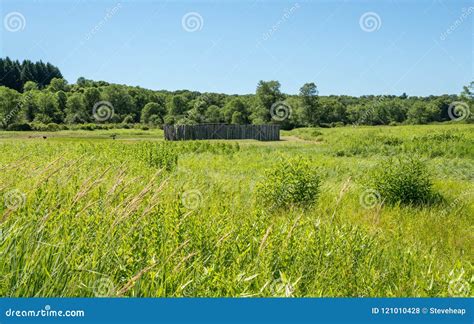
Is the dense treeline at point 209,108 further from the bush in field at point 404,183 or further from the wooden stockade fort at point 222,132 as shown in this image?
the bush in field at point 404,183

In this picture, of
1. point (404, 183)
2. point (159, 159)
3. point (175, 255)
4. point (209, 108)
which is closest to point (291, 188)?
point (404, 183)

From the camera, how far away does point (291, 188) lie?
9.97 metres

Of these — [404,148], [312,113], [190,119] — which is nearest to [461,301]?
[404,148]

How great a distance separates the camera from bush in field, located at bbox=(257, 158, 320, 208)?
997 cm

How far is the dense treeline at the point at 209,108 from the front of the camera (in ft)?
266

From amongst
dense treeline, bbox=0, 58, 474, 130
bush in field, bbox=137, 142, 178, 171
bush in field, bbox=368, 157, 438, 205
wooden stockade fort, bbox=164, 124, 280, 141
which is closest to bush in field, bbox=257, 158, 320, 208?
bush in field, bbox=368, 157, 438, 205

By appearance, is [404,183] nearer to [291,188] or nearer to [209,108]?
[291,188]

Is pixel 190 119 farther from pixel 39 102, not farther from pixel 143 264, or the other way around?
pixel 143 264

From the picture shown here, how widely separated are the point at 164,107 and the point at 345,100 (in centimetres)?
4436

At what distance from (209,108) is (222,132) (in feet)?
163

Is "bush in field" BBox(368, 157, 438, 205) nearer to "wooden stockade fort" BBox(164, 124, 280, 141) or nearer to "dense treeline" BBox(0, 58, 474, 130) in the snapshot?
"wooden stockade fort" BBox(164, 124, 280, 141)

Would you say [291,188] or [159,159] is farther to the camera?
[159,159]

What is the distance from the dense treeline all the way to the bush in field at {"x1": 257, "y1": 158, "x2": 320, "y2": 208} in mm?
62474

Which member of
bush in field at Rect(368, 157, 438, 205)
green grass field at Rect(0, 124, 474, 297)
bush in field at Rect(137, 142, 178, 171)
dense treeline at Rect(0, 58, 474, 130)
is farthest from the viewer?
dense treeline at Rect(0, 58, 474, 130)
